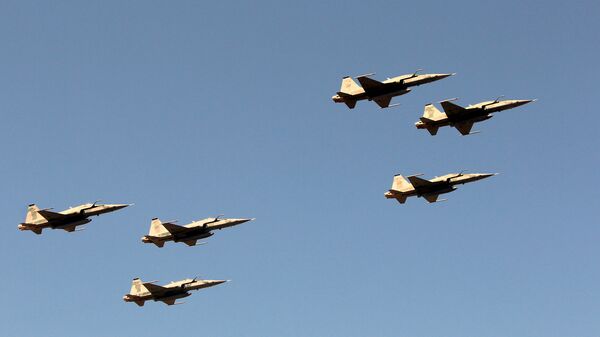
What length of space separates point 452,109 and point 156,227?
54.7 metres

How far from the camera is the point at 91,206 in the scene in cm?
16088

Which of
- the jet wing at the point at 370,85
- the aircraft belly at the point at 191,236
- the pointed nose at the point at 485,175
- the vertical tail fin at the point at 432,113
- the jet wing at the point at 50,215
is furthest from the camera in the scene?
the aircraft belly at the point at 191,236

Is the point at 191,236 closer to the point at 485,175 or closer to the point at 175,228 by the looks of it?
the point at 175,228

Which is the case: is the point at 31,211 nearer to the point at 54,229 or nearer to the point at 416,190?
the point at 54,229

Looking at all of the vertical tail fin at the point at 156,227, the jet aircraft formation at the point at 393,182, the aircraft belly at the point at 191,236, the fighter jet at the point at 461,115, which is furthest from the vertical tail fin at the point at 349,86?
the vertical tail fin at the point at 156,227

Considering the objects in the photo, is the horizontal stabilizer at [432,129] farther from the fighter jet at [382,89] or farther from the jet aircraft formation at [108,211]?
the jet aircraft formation at [108,211]

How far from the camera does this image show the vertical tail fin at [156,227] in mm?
168500

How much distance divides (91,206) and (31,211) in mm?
13152

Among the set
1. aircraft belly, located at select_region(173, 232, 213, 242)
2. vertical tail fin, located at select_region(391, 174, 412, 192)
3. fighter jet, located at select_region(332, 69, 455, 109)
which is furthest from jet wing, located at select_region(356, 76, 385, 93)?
aircraft belly, located at select_region(173, 232, 213, 242)

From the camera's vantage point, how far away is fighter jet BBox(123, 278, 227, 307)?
177m

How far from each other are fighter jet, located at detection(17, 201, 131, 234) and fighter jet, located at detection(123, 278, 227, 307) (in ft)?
70.5

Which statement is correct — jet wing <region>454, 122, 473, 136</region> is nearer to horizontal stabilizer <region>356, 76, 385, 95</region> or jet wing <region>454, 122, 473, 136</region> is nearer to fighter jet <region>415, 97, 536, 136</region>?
fighter jet <region>415, 97, 536, 136</region>

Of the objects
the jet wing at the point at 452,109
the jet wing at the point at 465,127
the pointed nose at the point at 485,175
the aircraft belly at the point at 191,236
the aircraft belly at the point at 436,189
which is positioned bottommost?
the aircraft belly at the point at 191,236

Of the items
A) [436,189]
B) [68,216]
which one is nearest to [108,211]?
[68,216]
